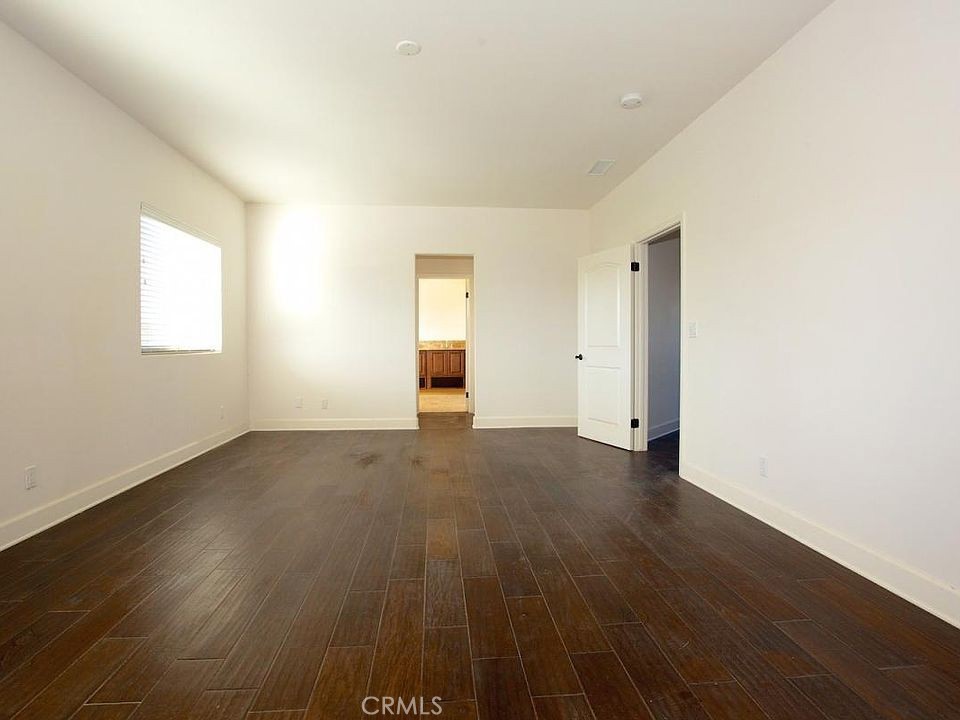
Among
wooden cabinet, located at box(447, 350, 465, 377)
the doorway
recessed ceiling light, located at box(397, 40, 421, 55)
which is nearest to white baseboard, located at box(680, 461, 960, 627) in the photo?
the doorway

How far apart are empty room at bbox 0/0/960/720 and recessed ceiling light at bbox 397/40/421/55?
0.04 feet

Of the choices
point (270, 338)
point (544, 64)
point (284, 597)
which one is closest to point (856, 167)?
point (544, 64)

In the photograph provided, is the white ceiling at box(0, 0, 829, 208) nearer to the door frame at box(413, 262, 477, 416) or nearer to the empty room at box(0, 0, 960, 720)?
the empty room at box(0, 0, 960, 720)

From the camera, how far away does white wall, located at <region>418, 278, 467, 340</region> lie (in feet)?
37.2

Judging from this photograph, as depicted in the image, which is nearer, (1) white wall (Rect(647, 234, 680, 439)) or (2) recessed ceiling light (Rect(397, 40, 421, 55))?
(2) recessed ceiling light (Rect(397, 40, 421, 55))

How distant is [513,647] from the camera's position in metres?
1.61

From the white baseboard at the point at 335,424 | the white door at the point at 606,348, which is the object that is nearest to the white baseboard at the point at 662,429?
the white door at the point at 606,348

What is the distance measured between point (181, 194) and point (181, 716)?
13.9ft

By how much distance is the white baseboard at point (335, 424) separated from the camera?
5.72 metres

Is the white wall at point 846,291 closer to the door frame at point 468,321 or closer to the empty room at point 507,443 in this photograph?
the empty room at point 507,443

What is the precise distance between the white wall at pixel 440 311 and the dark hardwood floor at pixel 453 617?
8.31m

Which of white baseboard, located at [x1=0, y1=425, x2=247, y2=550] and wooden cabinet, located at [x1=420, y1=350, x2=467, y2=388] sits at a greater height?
wooden cabinet, located at [x1=420, y1=350, x2=467, y2=388]

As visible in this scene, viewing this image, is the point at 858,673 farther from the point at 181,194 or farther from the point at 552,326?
the point at 181,194

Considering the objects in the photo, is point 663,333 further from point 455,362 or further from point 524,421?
point 455,362
